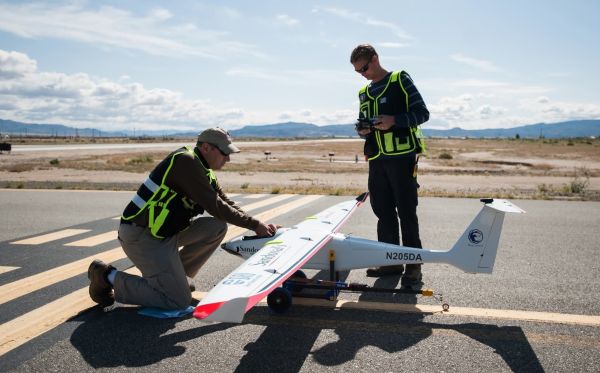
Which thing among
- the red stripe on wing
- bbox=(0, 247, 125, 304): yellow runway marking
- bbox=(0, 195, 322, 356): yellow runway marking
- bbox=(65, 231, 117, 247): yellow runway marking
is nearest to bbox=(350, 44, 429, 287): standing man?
the red stripe on wing

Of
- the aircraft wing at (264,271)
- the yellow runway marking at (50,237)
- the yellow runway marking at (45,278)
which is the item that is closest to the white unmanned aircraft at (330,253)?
the aircraft wing at (264,271)

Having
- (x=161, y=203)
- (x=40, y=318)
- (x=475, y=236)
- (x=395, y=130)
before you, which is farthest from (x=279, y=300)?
(x=395, y=130)

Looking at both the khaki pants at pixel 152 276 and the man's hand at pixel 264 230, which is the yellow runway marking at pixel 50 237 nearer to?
the khaki pants at pixel 152 276

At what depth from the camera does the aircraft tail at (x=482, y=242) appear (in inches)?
192

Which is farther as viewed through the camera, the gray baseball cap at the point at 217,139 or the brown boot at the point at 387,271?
the brown boot at the point at 387,271

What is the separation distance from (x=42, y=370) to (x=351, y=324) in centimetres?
267

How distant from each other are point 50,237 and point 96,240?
987mm

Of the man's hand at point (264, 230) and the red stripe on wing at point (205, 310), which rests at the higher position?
the man's hand at point (264, 230)

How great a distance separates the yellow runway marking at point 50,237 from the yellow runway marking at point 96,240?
54 cm

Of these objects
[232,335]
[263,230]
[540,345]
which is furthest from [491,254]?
[232,335]

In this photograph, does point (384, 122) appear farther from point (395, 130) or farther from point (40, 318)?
point (40, 318)

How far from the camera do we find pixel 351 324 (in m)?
4.52

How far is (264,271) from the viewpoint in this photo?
406 cm

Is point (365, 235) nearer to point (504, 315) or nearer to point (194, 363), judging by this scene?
point (504, 315)
